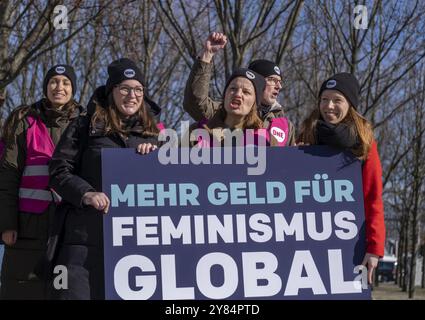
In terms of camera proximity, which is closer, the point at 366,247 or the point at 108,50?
the point at 366,247

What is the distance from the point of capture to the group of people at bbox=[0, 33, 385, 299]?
434 centimetres

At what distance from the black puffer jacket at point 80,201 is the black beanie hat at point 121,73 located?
0.25 meters

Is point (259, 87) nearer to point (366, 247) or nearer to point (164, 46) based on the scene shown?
point (366, 247)

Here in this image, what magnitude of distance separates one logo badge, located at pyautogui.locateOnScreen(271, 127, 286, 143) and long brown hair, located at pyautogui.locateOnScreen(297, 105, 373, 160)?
172 millimetres

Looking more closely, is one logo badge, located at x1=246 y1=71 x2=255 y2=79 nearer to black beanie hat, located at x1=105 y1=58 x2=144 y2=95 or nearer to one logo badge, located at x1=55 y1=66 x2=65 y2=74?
black beanie hat, located at x1=105 y1=58 x2=144 y2=95

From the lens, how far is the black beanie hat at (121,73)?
180 inches

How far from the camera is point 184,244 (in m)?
4.34

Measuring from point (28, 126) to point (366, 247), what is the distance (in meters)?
2.42

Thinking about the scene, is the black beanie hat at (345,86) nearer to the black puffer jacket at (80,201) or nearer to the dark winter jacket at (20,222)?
the black puffer jacket at (80,201)

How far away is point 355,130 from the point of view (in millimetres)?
4469

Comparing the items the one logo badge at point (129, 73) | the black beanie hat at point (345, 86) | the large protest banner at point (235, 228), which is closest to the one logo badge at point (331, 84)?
the black beanie hat at point (345, 86)

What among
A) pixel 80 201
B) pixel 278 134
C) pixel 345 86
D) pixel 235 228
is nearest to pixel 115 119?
pixel 80 201

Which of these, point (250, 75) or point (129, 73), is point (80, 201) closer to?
point (129, 73)

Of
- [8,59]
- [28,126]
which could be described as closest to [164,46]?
[8,59]
